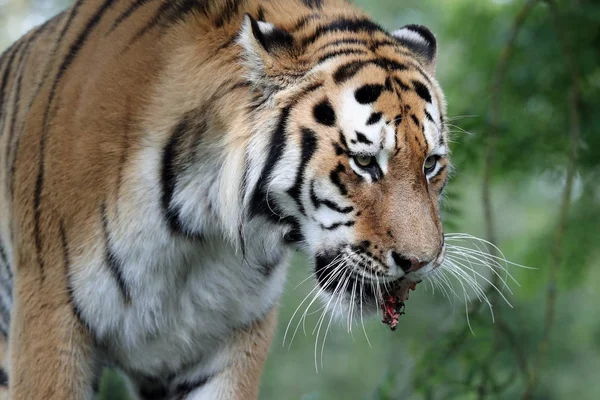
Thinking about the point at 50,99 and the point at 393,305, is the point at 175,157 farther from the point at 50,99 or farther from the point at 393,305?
the point at 393,305

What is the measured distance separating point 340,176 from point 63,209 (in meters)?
1.17

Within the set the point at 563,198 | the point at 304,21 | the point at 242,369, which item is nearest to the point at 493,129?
the point at 563,198

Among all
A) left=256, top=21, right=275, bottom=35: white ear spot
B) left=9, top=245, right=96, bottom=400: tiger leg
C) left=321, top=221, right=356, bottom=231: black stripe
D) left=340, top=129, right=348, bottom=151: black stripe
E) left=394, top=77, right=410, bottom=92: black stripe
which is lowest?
left=9, top=245, right=96, bottom=400: tiger leg

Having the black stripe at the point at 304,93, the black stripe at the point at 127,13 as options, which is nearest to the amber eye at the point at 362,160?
the black stripe at the point at 304,93

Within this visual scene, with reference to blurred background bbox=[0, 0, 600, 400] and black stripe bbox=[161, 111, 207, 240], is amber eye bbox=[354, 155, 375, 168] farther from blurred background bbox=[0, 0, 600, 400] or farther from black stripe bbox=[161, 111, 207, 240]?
blurred background bbox=[0, 0, 600, 400]

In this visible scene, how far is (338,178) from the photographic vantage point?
3375 mm

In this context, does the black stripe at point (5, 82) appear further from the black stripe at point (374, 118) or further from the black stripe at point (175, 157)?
the black stripe at point (374, 118)

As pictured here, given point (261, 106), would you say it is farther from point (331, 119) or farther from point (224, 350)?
point (224, 350)

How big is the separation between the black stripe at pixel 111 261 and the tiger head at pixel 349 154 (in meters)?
0.63

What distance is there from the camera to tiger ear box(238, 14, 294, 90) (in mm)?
3430

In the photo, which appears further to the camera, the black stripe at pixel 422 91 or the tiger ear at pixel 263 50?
the black stripe at pixel 422 91

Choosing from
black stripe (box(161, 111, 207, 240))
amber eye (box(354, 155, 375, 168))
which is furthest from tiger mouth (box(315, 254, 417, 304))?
black stripe (box(161, 111, 207, 240))

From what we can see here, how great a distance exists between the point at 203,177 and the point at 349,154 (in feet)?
2.13

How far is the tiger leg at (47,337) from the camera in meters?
3.84
